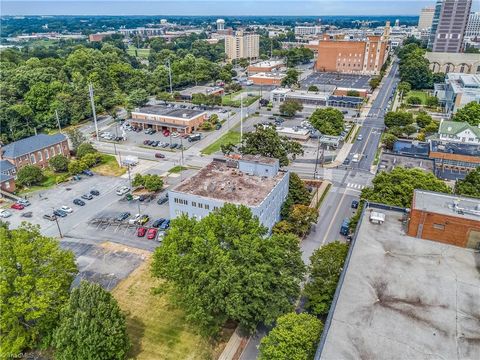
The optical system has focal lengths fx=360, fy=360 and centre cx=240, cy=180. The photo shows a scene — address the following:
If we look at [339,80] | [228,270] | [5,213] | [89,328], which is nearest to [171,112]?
[5,213]

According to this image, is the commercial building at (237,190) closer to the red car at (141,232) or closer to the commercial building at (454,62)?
the red car at (141,232)

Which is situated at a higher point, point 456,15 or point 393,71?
point 456,15

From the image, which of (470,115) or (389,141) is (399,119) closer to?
(389,141)

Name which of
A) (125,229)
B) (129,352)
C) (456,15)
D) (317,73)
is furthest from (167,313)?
(456,15)

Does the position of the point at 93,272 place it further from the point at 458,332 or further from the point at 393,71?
the point at 393,71

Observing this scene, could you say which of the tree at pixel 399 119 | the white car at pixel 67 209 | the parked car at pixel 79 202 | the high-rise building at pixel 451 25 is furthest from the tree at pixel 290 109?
the high-rise building at pixel 451 25

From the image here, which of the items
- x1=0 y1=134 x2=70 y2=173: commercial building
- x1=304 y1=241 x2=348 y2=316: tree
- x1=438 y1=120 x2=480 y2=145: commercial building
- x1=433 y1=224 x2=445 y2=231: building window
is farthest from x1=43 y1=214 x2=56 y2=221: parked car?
x1=438 y1=120 x2=480 y2=145: commercial building
